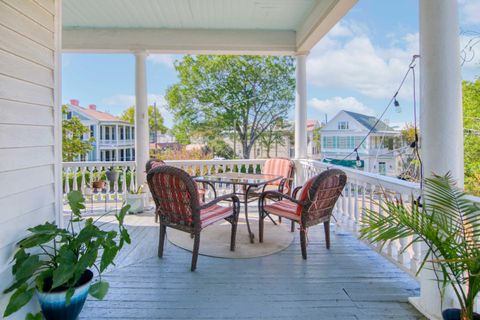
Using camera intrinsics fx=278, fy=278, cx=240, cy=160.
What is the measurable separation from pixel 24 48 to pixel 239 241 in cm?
Answer: 268

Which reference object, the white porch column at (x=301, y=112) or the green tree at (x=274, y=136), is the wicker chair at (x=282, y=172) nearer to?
the white porch column at (x=301, y=112)

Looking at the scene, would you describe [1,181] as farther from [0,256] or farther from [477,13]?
[477,13]

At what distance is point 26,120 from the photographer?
172cm

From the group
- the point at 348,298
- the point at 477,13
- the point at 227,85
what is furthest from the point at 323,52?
the point at 348,298

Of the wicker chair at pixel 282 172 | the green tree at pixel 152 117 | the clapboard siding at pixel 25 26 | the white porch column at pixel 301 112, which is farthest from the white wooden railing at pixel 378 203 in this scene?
the green tree at pixel 152 117

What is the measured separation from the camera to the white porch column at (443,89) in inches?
67.9

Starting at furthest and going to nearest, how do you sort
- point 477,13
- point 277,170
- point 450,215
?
point 277,170 < point 477,13 < point 450,215

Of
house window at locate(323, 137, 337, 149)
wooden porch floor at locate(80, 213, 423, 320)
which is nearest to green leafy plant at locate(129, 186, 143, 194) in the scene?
wooden porch floor at locate(80, 213, 423, 320)

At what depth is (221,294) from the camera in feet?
7.12

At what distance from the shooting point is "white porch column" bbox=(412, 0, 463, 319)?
1.72 metres

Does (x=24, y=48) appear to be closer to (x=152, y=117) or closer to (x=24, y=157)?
(x=24, y=157)

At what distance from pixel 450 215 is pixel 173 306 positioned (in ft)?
6.10

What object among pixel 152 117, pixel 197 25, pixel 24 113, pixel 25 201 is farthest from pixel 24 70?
pixel 152 117

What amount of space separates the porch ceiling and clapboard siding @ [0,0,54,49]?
240 cm
